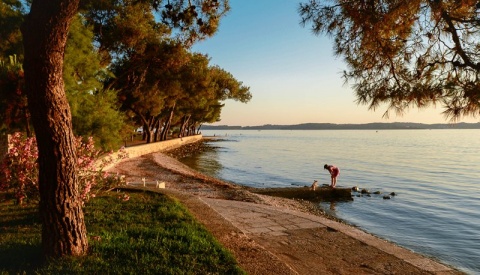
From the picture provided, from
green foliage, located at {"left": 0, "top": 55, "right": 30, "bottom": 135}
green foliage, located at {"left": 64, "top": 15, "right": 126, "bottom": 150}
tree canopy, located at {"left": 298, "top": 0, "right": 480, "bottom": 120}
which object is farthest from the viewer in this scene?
green foliage, located at {"left": 64, "top": 15, "right": 126, "bottom": 150}

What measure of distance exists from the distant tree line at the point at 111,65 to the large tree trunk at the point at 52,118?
2.08 m

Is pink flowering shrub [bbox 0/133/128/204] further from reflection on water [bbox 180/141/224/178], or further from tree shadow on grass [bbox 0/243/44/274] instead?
reflection on water [bbox 180/141/224/178]

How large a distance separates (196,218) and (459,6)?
6.22 m

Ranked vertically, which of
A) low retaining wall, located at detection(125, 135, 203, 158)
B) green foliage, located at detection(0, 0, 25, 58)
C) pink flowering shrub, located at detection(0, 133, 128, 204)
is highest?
green foliage, located at detection(0, 0, 25, 58)

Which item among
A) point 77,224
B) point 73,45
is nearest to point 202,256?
point 77,224

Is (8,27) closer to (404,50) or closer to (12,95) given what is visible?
(12,95)

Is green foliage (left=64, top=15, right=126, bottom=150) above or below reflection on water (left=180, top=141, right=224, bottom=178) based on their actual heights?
above

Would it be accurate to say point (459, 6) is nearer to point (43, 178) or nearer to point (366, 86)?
point (366, 86)

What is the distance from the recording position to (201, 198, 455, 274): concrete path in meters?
6.97

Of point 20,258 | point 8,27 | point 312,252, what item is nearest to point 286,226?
point 312,252

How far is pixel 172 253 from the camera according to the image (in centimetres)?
561

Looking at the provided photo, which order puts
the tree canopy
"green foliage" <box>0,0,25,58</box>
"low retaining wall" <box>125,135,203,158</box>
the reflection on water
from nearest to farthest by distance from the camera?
the tree canopy < "green foliage" <box>0,0,25,58</box> < the reflection on water < "low retaining wall" <box>125,135,203,158</box>

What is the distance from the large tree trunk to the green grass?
1.58 feet

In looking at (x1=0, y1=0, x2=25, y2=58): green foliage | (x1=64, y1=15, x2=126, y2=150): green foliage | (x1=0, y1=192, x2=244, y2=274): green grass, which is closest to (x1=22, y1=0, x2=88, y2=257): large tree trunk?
(x1=0, y1=192, x2=244, y2=274): green grass
